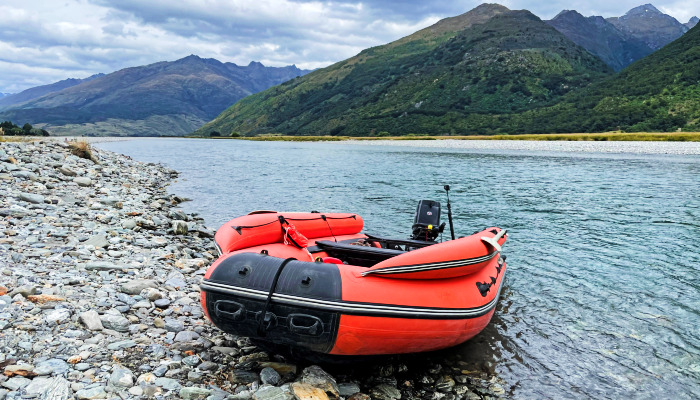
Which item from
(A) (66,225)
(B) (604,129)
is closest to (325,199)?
(A) (66,225)

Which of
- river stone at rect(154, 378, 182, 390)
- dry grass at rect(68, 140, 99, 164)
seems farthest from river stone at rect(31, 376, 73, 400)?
dry grass at rect(68, 140, 99, 164)

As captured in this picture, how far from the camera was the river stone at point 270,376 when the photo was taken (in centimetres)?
411

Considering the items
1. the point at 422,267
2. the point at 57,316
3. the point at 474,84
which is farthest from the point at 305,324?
A: the point at 474,84

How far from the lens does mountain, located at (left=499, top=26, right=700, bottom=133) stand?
64663 mm

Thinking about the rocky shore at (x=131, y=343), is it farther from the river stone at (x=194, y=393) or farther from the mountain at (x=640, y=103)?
the mountain at (x=640, y=103)

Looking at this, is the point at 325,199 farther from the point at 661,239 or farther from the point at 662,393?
the point at 662,393

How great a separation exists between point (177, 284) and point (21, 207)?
4.52 meters

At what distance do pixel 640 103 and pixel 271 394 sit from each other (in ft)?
284

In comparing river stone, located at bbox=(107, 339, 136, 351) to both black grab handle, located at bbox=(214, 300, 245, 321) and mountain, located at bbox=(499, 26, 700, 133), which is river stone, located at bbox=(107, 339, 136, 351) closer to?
black grab handle, located at bbox=(214, 300, 245, 321)

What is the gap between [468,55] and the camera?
138m

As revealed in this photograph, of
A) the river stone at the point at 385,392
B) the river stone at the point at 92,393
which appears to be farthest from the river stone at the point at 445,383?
the river stone at the point at 92,393

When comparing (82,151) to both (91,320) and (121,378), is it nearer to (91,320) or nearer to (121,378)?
(91,320)

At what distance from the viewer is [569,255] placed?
31.5 ft

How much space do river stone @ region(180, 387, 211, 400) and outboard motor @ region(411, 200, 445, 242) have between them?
5248 millimetres
